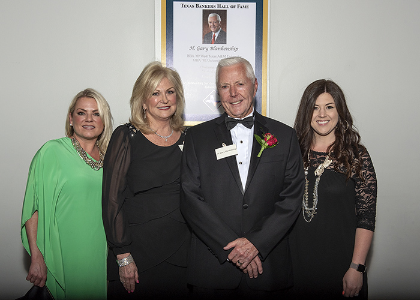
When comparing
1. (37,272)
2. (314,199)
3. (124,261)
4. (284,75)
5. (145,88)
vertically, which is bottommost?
(37,272)

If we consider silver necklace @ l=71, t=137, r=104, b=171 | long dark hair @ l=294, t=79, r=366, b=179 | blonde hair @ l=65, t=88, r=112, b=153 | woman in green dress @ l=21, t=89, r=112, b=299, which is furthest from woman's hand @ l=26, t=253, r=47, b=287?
long dark hair @ l=294, t=79, r=366, b=179

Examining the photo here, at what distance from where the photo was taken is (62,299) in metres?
2.26

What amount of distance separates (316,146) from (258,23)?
1.35m

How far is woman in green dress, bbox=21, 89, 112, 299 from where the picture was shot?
2.24 meters

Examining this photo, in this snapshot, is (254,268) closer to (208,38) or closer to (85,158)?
(85,158)

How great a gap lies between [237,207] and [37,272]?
1464 millimetres

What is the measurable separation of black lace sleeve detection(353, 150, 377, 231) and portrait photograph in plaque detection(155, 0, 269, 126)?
1147mm

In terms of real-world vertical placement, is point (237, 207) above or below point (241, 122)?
below

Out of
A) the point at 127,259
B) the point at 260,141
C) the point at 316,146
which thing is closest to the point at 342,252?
the point at 316,146

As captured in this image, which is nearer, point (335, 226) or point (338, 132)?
point (335, 226)

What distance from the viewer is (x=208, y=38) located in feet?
9.83

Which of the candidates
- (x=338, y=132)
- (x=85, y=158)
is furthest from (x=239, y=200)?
(x=85, y=158)

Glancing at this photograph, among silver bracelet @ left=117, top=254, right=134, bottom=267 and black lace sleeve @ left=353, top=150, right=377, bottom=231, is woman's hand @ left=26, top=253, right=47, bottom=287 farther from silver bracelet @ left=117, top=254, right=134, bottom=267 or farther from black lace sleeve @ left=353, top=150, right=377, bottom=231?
black lace sleeve @ left=353, top=150, right=377, bottom=231

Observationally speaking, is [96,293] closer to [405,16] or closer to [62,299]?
Answer: [62,299]
